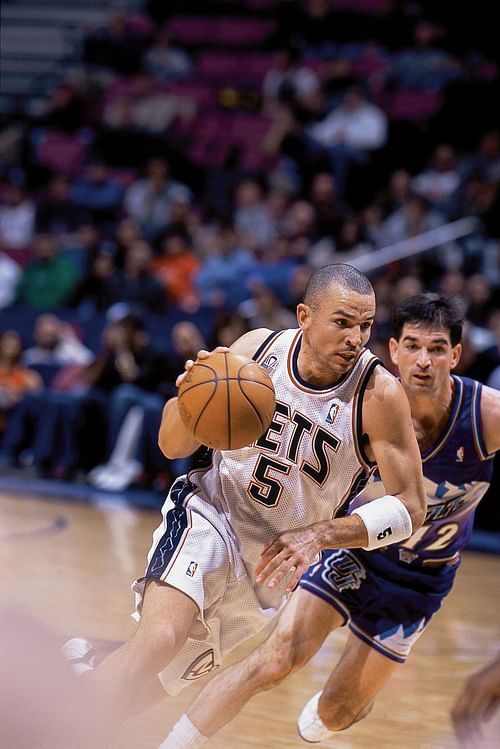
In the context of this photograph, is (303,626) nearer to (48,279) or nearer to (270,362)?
(270,362)

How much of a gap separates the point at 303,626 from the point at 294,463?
946 millimetres

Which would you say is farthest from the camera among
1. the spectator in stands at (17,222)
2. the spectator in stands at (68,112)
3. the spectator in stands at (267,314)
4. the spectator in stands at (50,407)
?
the spectator in stands at (68,112)

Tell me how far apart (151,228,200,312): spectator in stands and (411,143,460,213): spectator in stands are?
2896 mm

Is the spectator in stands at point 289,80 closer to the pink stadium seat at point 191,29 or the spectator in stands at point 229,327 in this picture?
the pink stadium seat at point 191,29

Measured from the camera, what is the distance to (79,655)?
3.57m

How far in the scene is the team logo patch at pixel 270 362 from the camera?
149 inches

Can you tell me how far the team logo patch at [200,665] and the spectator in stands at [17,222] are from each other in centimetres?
1141

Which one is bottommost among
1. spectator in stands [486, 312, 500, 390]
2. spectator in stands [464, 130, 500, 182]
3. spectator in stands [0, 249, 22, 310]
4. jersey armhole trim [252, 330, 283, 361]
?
spectator in stands [0, 249, 22, 310]

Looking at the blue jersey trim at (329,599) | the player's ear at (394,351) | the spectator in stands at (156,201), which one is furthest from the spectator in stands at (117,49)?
the blue jersey trim at (329,599)

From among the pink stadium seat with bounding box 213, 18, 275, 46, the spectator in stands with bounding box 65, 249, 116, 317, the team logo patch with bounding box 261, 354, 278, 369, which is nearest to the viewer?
the team logo patch with bounding box 261, 354, 278, 369

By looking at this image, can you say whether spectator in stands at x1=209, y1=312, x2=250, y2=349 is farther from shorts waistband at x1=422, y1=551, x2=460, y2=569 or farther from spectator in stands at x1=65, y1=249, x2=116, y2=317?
shorts waistband at x1=422, y1=551, x2=460, y2=569

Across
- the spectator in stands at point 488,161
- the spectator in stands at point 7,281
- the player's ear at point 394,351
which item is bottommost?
the spectator in stands at point 7,281

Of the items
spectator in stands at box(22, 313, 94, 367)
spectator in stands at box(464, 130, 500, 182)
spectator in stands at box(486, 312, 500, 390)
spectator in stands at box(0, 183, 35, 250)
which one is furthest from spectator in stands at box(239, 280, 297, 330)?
spectator in stands at box(0, 183, 35, 250)

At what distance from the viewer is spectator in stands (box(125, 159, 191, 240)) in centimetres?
1344
